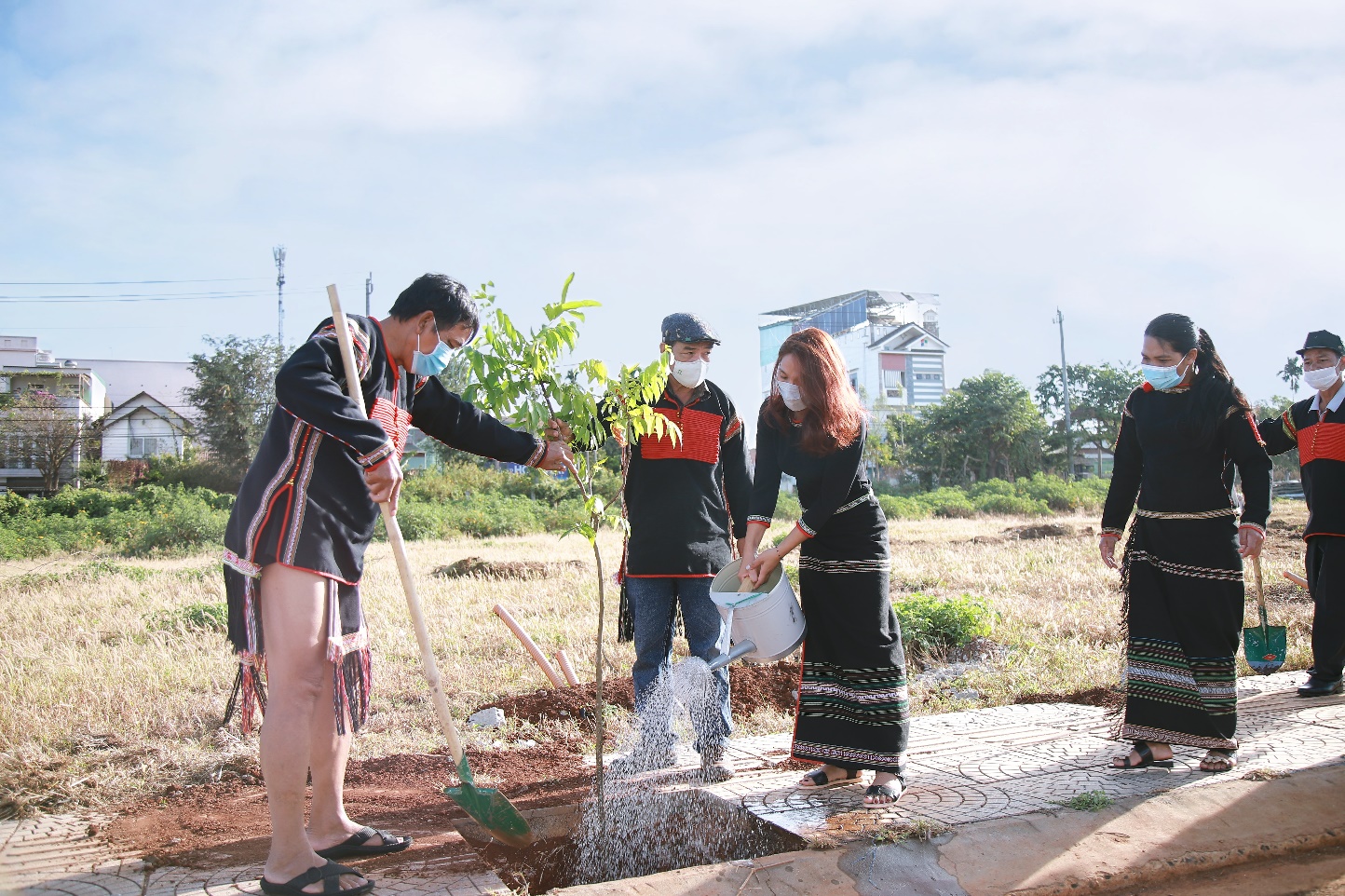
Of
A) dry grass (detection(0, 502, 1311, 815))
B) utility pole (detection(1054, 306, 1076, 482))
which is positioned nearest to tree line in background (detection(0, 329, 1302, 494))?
utility pole (detection(1054, 306, 1076, 482))

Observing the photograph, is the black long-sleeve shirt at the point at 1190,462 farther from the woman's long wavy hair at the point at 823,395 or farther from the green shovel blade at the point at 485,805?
the green shovel blade at the point at 485,805

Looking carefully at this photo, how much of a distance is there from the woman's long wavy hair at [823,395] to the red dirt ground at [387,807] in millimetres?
1761

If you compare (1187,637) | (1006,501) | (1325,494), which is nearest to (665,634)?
(1187,637)

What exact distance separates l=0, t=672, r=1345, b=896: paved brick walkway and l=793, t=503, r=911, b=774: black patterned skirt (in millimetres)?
221

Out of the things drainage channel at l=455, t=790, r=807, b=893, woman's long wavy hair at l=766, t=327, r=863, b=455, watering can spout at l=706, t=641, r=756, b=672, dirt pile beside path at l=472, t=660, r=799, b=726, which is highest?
woman's long wavy hair at l=766, t=327, r=863, b=455

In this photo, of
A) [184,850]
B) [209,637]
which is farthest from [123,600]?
[184,850]

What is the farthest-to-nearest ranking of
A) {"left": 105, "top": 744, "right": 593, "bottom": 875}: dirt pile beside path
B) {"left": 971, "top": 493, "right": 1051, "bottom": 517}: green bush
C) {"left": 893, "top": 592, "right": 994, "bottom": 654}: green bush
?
{"left": 971, "top": 493, "right": 1051, "bottom": 517}: green bush < {"left": 893, "top": 592, "right": 994, "bottom": 654}: green bush < {"left": 105, "top": 744, "right": 593, "bottom": 875}: dirt pile beside path

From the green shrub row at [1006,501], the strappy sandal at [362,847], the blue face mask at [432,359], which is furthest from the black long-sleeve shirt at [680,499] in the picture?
the green shrub row at [1006,501]

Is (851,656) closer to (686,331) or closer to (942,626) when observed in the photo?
(686,331)

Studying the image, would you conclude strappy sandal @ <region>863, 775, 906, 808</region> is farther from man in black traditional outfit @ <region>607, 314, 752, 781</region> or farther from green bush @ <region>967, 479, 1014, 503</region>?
green bush @ <region>967, 479, 1014, 503</region>

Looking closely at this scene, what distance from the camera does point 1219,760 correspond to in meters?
4.06

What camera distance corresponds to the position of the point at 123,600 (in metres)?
9.79

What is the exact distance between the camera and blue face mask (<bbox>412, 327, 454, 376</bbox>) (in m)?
3.35

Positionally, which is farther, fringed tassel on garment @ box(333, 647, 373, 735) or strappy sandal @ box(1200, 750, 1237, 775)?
strappy sandal @ box(1200, 750, 1237, 775)
